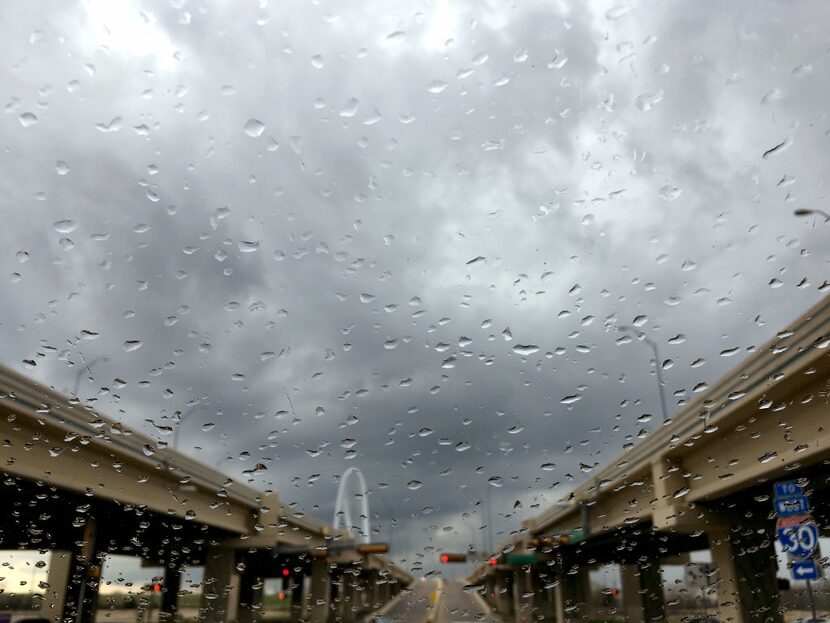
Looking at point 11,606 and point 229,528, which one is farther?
point 229,528

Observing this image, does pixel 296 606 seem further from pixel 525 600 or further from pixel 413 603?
pixel 525 600

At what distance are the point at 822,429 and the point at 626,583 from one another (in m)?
39.0

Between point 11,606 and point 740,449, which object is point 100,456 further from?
point 740,449

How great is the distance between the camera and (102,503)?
16016 mm

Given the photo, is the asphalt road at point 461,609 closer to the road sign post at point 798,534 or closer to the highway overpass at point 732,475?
the highway overpass at point 732,475

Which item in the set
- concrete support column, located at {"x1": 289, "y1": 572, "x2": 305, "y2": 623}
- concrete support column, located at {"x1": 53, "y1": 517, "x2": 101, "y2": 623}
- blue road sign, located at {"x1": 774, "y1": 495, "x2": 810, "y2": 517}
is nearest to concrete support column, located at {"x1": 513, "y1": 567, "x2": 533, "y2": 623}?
blue road sign, located at {"x1": 774, "y1": 495, "x2": 810, "y2": 517}

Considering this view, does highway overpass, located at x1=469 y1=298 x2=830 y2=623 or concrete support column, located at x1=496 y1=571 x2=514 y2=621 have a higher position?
highway overpass, located at x1=469 y1=298 x2=830 y2=623

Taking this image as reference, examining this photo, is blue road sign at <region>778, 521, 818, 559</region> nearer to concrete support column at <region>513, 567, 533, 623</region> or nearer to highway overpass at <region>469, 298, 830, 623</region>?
highway overpass at <region>469, 298, 830, 623</region>

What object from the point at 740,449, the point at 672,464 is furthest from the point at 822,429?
the point at 672,464

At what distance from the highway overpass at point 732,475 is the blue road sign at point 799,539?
1643mm

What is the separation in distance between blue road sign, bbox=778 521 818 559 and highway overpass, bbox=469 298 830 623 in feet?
5.39

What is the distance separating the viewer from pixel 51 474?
44.2 ft

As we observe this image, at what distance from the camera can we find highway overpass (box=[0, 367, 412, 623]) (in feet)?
32.1

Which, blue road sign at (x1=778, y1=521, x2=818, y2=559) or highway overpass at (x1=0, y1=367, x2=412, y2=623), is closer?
blue road sign at (x1=778, y1=521, x2=818, y2=559)
